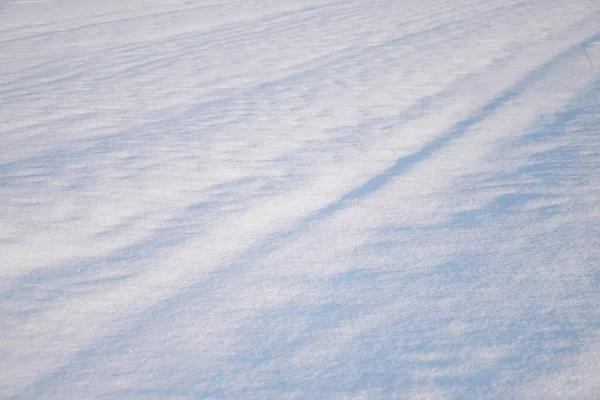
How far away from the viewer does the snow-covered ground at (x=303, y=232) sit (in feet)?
4.26

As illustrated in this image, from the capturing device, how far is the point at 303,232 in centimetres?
189

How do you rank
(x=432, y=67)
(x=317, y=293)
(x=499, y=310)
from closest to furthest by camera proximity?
(x=499, y=310)
(x=317, y=293)
(x=432, y=67)

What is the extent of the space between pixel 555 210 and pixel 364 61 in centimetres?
261

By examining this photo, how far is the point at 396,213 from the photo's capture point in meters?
2.00

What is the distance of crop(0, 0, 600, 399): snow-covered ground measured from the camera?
1.30m

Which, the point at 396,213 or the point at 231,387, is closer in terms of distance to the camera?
the point at 231,387

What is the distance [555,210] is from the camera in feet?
6.41

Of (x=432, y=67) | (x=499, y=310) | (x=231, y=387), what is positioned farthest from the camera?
(x=432, y=67)

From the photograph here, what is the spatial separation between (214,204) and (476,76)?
7.82 ft

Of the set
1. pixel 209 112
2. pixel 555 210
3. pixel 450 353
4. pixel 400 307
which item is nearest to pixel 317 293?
pixel 400 307

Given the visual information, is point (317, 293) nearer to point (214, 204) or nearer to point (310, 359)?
point (310, 359)

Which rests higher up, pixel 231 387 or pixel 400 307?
pixel 231 387

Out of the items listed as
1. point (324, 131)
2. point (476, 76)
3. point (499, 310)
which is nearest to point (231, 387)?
point (499, 310)

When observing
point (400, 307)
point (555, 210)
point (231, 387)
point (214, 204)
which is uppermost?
point (214, 204)
